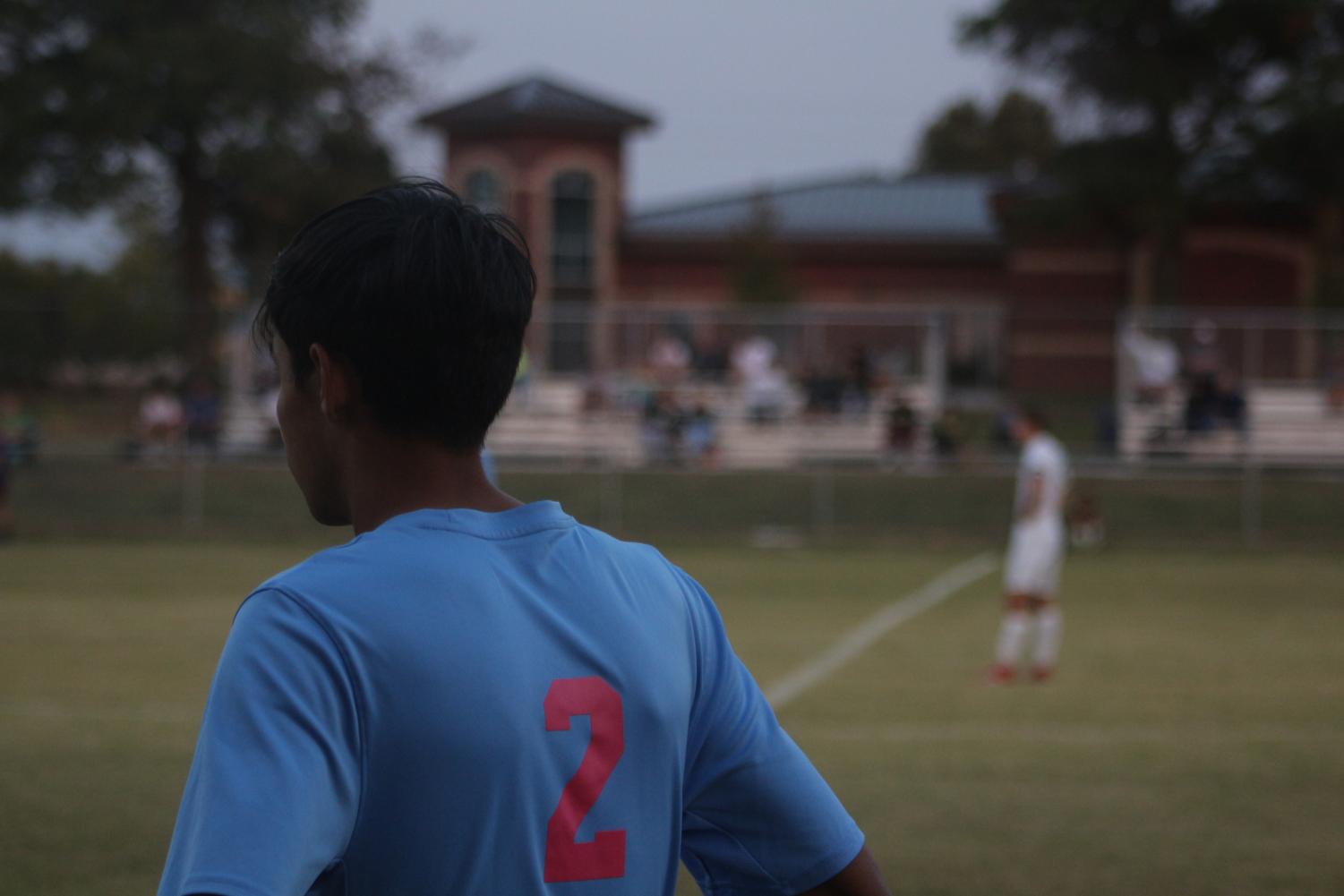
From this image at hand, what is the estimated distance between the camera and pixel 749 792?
2.01 m

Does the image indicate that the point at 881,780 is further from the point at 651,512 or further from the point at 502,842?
the point at 651,512

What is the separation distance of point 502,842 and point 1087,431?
26.5 metres

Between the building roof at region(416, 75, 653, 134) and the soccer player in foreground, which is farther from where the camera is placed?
the building roof at region(416, 75, 653, 134)

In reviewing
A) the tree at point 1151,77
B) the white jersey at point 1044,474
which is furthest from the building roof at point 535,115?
the white jersey at point 1044,474

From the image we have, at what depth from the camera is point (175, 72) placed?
109 feet

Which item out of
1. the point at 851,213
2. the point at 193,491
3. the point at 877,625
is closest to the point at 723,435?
the point at 193,491

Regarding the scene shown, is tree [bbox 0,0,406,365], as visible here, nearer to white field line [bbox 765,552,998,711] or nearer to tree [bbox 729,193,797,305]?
tree [bbox 729,193,797,305]

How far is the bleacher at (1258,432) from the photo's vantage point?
25.1 metres

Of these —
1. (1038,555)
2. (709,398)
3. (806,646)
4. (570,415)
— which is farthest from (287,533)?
(1038,555)

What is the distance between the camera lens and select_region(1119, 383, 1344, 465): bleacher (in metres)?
25.1

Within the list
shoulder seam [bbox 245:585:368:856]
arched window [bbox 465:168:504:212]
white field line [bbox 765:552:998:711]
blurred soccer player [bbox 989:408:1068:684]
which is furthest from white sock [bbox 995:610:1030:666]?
arched window [bbox 465:168:504:212]

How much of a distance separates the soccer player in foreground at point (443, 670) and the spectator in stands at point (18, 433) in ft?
80.1

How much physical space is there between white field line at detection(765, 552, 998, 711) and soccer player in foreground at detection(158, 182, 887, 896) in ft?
28.3

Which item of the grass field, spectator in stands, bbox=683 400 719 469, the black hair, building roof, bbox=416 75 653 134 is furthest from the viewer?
building roof, bbox=416 75 653 134
